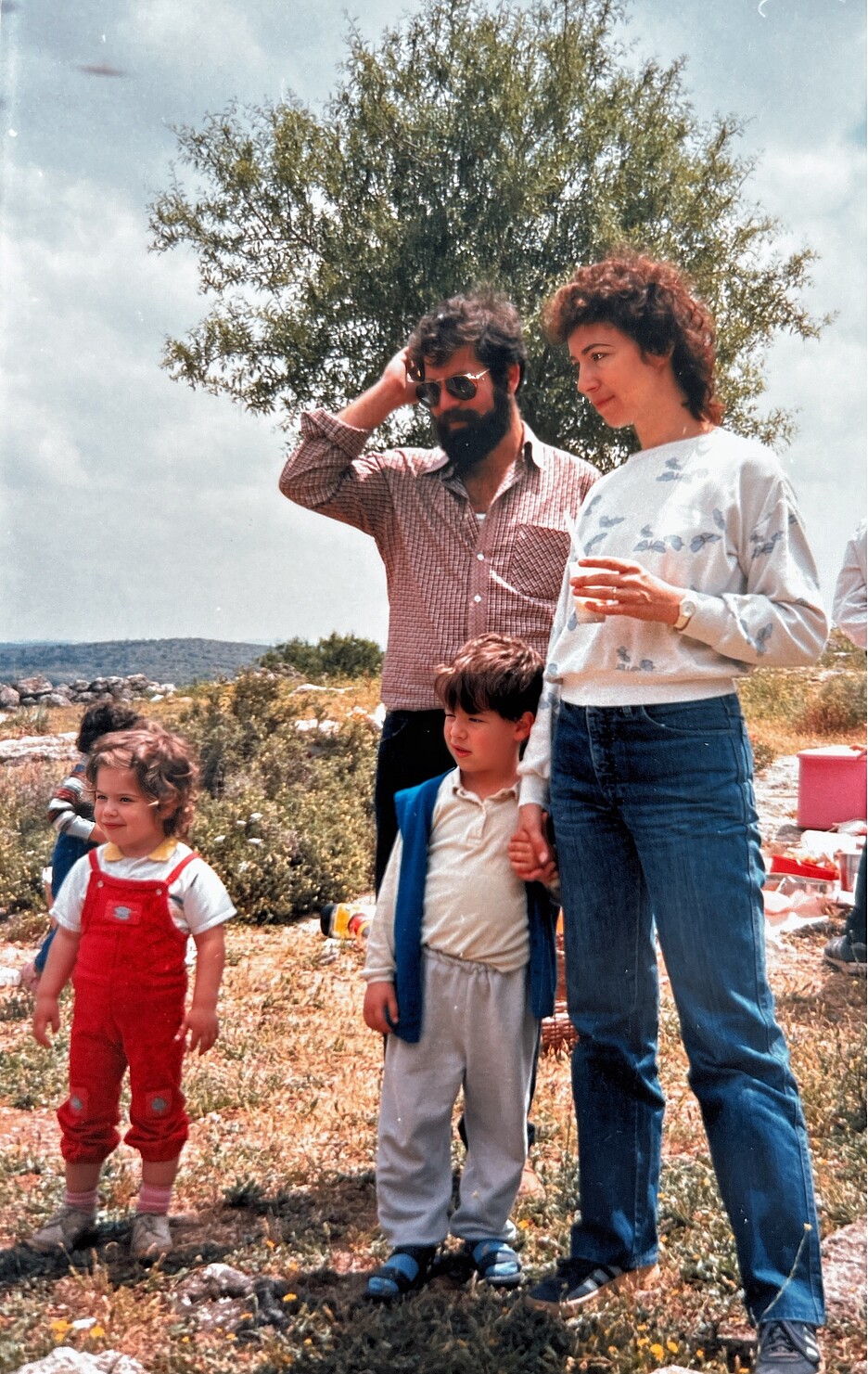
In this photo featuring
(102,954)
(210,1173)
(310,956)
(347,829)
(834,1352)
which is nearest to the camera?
(834,1352)

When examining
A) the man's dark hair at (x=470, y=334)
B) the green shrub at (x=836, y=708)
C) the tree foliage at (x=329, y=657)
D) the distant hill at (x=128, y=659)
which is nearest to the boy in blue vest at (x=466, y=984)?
the man's dark hair at (x=470, y=334)

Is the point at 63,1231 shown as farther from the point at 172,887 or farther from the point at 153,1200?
the point at 172,887

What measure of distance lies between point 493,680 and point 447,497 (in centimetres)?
49

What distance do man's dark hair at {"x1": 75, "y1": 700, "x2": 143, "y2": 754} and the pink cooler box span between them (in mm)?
5413

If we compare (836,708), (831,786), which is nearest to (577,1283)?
(831,786)

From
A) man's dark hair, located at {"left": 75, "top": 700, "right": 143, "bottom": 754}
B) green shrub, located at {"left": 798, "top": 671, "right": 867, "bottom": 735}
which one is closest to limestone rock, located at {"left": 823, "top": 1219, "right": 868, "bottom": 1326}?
man's dark hair, located at {"left": 75, "top": 700, "right": 143, "bottom": 754}

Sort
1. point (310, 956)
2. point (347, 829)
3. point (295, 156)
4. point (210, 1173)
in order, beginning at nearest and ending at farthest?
point (210, 1173)
point (295, 156)
point (310, 956)
point (347, 829)

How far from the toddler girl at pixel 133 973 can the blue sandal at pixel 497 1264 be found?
67 cm

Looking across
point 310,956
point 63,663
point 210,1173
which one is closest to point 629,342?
point 63,663

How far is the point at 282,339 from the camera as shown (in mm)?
3191

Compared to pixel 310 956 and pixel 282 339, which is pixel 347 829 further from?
pixel 282 339

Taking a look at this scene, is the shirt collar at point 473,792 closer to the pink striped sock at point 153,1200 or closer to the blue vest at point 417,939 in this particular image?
the blue vest at point 417,939

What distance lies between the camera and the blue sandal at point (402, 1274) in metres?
2.46

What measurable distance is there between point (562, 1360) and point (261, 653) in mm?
1879
